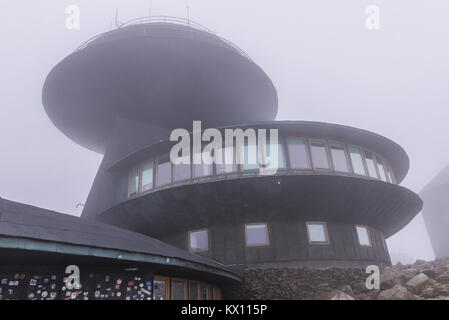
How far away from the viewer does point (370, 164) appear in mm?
17953

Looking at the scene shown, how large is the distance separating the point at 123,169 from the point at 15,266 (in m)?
12.4

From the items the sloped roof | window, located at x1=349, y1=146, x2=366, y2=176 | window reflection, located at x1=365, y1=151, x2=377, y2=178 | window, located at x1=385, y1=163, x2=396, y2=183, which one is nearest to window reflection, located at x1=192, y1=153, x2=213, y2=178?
the sloped roof

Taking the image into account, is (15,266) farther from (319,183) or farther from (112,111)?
(112,111)

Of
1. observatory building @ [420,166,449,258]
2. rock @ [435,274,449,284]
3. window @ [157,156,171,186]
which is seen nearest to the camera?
rock @ [435,274,449,284]

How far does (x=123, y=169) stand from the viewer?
2053cm

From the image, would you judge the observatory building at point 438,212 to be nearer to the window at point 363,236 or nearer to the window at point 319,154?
the window at point 363,236

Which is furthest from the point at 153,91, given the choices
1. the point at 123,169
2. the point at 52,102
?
the point at 52,102

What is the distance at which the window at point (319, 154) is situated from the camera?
16.5 meters

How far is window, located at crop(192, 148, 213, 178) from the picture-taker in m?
16.8

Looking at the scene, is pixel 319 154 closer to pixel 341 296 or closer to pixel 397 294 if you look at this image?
pixel 341 296

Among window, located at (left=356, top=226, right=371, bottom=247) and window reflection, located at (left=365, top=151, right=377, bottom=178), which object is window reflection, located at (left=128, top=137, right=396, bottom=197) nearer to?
window reflection, located at (left=365, top=151, right=377, bottom=178)

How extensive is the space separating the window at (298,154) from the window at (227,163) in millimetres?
2867

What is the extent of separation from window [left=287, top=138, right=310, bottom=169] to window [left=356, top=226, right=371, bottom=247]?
4702mm

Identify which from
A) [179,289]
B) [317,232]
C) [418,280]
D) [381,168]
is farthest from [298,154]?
[179,289]
